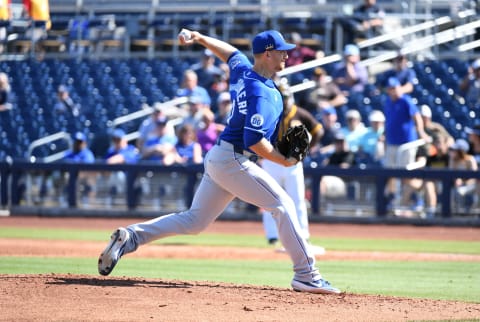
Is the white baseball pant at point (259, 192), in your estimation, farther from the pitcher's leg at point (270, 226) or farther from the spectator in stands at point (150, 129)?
the spectator in stands at point (150, 129)

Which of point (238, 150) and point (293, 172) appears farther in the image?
point (293, 172)

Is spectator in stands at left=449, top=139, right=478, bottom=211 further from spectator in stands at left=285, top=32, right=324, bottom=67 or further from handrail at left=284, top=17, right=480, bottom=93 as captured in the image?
spectator in stands at left=285, top=32, right=324, bottom=67

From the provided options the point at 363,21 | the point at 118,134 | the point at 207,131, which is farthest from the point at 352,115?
the point at 118,134

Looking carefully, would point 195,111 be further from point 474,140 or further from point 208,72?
point 474,140

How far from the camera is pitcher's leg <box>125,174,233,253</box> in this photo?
8055mm

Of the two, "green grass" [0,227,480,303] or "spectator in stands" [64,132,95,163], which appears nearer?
"green grass" [0,227,480,303]

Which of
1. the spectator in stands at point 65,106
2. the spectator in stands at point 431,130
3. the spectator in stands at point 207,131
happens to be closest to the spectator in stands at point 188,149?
the spectator in stands at point 207,131

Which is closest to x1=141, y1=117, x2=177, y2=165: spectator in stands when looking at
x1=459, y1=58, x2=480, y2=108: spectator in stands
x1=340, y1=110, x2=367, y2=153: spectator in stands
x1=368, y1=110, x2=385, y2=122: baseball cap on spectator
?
x1=340, y1=110, x2=367, y2=153: spectator in stands

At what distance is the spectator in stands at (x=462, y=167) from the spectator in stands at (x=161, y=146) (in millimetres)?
5129

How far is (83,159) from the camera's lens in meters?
19.2

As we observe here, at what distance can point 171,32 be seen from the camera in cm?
2428

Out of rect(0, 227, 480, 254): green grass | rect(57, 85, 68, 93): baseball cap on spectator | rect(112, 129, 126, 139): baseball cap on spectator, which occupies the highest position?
rect(57, 85, 68, 93): baseball cap on spectator

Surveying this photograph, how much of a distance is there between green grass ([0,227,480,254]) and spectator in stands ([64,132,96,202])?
3.00 metres

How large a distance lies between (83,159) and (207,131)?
282 centimetres
